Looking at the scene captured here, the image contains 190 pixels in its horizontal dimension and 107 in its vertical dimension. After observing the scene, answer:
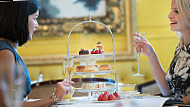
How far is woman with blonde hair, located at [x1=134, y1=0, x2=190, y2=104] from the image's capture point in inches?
55.1

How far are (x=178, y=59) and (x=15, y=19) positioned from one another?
2.97 ft

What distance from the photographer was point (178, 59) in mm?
1483

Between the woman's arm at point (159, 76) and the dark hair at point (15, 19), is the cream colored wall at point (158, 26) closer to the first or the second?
the woman's arm at point (159, 76)

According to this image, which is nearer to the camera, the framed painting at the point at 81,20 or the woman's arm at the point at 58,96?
the woman's arm at the point at 58,96

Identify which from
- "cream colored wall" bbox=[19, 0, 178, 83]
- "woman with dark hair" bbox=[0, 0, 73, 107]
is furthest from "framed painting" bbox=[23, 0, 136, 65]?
"woman with dark hair" bbox=[0, 0, 73, 107]

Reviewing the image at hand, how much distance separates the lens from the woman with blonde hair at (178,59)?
140 centimetres

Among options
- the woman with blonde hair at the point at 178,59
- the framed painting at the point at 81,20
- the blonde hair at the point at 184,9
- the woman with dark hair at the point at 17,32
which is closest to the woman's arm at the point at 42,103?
the woman with dark hair at the point at 17,32

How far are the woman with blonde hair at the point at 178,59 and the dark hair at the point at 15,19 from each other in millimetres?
684

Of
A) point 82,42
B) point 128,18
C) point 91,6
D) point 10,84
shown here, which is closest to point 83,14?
point 91,6

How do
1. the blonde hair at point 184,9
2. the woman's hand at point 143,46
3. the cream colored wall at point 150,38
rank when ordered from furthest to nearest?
the cream colored wall at point 150,38
the woman's hand at point 143,46
the blonde hair at point 184,9

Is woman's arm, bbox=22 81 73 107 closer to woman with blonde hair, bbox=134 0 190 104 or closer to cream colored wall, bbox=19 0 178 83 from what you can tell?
woman with blonde hair, bbox=134 0 190 104

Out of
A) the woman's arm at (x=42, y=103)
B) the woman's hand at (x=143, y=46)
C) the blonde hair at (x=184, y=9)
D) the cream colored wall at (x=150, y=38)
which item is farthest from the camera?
the cream colored wall at (x=150, y=38)

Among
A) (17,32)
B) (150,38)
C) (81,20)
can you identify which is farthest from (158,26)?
(17,32)

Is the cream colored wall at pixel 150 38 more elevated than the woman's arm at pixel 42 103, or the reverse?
the cream colored wall at pixel 150 38
